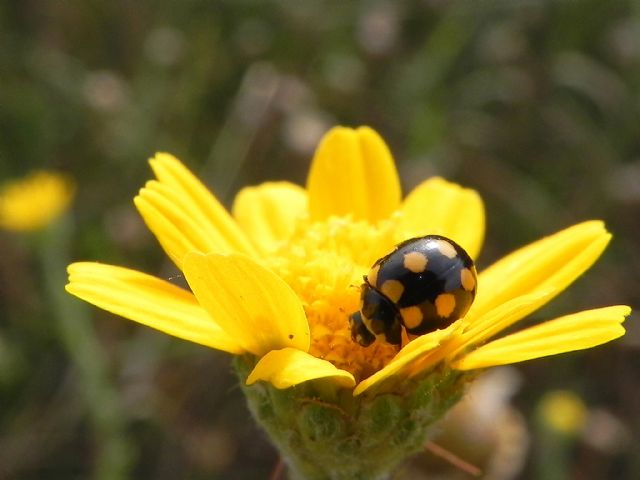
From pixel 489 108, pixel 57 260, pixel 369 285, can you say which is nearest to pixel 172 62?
pixel 57 260

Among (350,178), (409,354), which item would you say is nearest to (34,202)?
(350,178)

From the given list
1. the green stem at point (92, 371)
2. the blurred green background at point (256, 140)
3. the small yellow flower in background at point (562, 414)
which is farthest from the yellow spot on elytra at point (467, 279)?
the blurred green background at point (256, 140)

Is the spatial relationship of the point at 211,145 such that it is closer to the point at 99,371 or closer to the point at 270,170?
the point at 270,170

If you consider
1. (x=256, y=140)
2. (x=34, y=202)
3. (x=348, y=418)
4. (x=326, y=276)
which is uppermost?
(x=326, y=276)

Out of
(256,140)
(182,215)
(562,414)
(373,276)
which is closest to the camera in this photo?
(373,276)

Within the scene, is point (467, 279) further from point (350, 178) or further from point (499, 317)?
point (350, 178)
